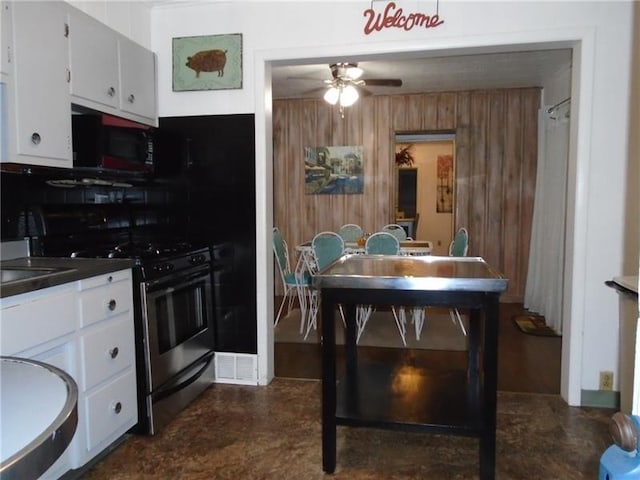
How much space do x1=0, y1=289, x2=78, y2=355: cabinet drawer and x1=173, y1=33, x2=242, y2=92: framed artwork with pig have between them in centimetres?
169

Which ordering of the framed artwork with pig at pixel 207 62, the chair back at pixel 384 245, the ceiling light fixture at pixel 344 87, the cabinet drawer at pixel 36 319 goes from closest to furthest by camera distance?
the cabinet drawer at pixel 36 319
the framed artwork with pig at pixel 207 62
the chair back at pixel 384 245
the ceiling light fixture at pixel 344 87

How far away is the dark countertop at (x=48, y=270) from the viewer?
1621 millimetres

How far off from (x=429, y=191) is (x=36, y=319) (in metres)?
7.06

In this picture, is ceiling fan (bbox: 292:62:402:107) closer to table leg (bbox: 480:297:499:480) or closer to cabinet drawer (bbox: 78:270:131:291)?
cabinet drawer (bbox: 78:270:131:291)

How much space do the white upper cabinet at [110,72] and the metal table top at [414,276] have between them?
1564 millimetres

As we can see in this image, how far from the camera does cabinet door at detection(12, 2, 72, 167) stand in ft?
6.29

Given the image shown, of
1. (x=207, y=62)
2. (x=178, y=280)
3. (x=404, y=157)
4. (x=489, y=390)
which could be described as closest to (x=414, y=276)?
(x=489, y=390)

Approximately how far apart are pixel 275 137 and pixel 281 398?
150 inches

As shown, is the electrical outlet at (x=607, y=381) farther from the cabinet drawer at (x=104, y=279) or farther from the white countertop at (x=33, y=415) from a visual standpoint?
the white countertop at (x=33, y=415)

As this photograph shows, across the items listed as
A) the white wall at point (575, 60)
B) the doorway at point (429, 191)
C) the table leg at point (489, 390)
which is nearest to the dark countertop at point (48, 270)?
the white wall at point (575, 60)

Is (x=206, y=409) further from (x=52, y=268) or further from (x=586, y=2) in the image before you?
(x=586, y=2)

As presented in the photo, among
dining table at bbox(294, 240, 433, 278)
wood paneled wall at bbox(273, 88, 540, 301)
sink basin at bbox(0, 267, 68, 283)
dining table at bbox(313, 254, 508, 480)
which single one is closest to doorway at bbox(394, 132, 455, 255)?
wood paneled wall at bbox(273, 88, 540, 301)

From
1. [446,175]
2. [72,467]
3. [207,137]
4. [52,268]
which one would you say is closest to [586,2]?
[207,137]

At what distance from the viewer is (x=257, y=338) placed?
3.01 m
